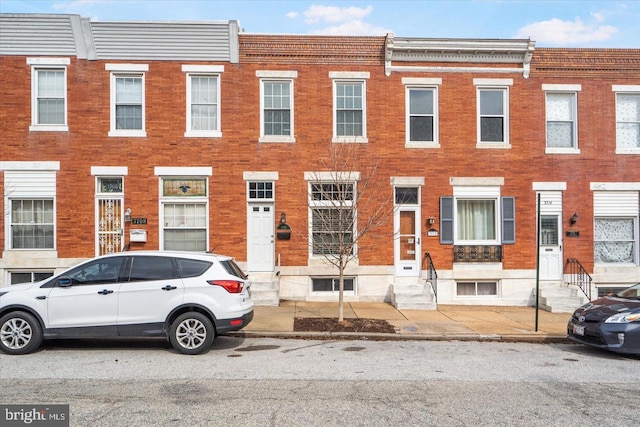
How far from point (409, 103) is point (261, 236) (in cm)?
583

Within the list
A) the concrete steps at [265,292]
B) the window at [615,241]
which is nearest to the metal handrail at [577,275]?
the window at [615,241]

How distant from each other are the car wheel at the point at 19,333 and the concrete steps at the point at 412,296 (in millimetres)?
8478

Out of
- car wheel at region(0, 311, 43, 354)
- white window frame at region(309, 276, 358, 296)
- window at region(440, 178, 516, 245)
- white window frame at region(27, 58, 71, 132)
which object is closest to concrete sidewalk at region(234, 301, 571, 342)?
white window frame at region(309, 276, 358, 296)

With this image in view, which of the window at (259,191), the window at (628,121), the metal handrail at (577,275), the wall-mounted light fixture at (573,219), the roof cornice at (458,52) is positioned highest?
the roof cornice at (458,52)

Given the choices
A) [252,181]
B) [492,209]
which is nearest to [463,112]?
[492,209]

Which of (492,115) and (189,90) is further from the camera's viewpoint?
(492,115)

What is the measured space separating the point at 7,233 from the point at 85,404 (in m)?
10.1

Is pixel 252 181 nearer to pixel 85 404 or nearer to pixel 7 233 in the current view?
pixel 7 233

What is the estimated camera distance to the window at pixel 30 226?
1397cm

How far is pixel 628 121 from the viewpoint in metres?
15.1

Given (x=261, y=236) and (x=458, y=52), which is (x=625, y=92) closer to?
(x=458, y=52)

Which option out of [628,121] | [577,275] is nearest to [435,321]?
[577,275]

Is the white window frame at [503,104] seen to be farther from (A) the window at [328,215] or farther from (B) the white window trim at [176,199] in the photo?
(B) the white window trim at [176,199]

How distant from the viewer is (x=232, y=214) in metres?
14.2
